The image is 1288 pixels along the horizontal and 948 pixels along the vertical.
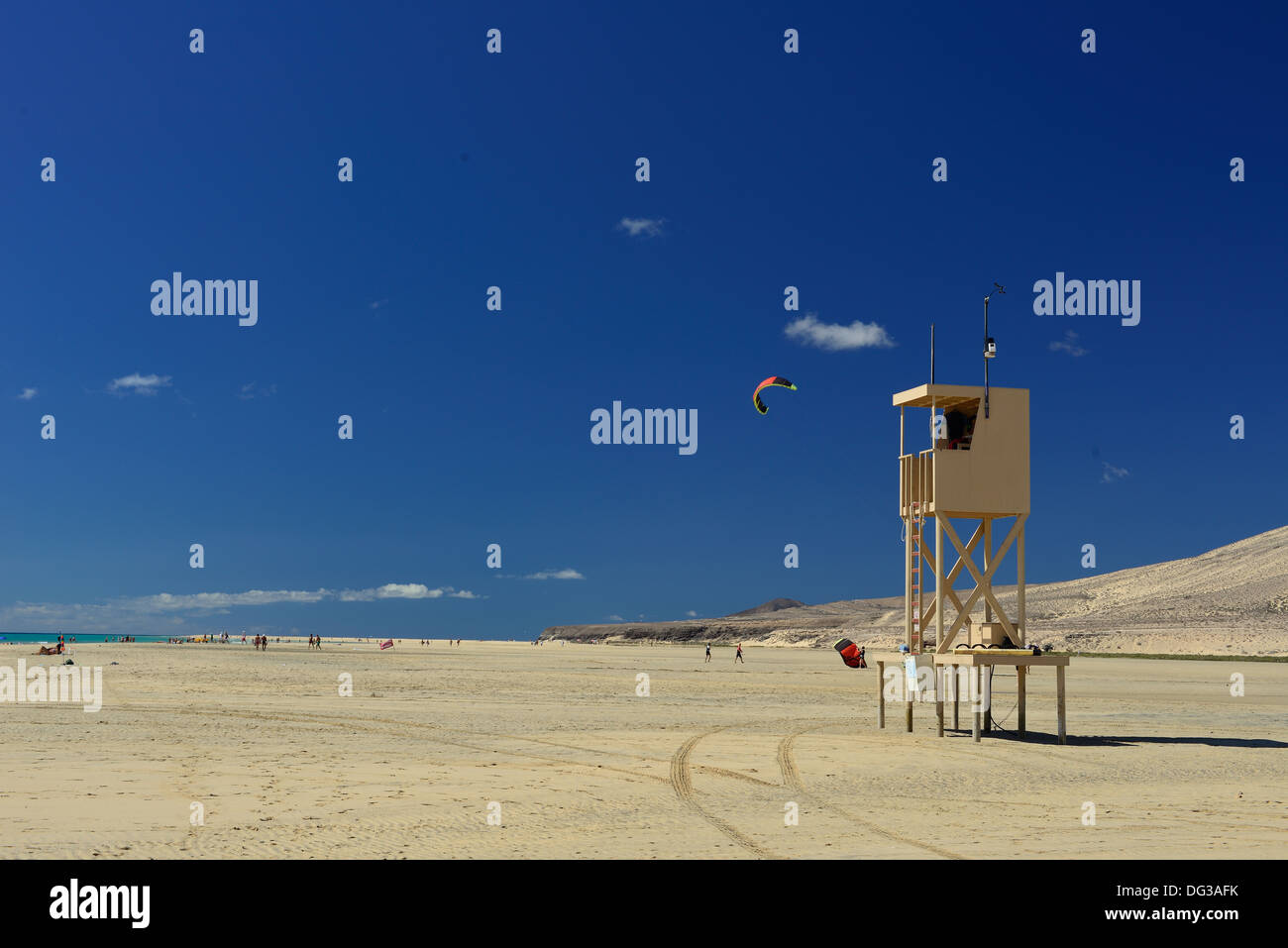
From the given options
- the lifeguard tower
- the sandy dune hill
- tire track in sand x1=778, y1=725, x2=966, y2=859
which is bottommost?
the sandy dune hill

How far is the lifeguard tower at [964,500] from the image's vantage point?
19.1 meters

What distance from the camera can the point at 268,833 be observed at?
9.73 meters

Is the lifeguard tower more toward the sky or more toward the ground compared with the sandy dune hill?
more toward the sky

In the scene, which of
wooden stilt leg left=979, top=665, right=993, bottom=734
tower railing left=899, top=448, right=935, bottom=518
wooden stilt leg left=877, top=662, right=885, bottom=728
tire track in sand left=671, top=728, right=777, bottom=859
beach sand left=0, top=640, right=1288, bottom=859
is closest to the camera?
tire track in sand left=671, top=728, right=777, bottom=859

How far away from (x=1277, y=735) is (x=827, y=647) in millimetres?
85422

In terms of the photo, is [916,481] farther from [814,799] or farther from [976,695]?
[814,799]

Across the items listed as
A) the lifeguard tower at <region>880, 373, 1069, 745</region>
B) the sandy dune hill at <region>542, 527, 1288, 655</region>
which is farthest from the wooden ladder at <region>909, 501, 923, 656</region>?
the sandy dune hill at <region>542, 527, 1288, 655</region>

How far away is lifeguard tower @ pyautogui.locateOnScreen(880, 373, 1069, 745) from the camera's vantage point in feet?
62.6

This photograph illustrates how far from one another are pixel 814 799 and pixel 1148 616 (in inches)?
3686

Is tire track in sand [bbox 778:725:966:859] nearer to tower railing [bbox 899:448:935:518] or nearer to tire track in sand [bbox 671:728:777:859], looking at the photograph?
tire track in sand [bbox 671:728:777:859]

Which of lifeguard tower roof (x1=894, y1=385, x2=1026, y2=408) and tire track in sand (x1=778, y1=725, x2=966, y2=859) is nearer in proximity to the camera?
tire track in sand (x1=778, y1=725, x2=966, y2=859)

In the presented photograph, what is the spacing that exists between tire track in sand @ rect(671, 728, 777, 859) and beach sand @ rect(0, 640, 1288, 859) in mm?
49
